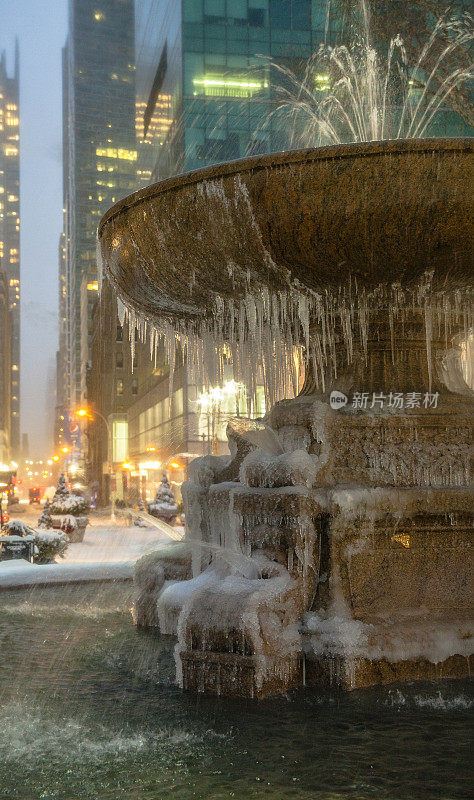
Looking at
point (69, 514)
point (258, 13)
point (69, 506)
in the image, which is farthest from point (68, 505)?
point (258, 13)

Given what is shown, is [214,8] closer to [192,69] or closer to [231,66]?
[231,66]

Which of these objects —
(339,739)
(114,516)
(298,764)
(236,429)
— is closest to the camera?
(298,764)

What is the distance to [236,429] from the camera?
7.29 m

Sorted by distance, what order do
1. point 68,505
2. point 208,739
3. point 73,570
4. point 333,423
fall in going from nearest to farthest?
point 208,739 → point 333,423 → point 73,570 → point 68,505

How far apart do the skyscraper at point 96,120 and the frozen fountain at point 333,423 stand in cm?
14238

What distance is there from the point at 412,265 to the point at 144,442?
55181 mm

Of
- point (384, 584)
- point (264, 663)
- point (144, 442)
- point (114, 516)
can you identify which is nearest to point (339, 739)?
point (264, 663)

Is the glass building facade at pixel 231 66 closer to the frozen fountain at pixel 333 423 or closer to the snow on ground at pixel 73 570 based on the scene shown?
the snow on ground at pixel 73 570

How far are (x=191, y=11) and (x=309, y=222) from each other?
4046cm

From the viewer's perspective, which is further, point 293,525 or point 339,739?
point 293,525

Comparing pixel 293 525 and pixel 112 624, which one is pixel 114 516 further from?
pixel 293 525

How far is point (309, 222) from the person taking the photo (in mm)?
5359

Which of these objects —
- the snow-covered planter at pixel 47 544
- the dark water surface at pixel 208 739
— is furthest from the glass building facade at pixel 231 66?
the dark water surface at pixel 208 739

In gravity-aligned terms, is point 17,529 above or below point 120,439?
below
